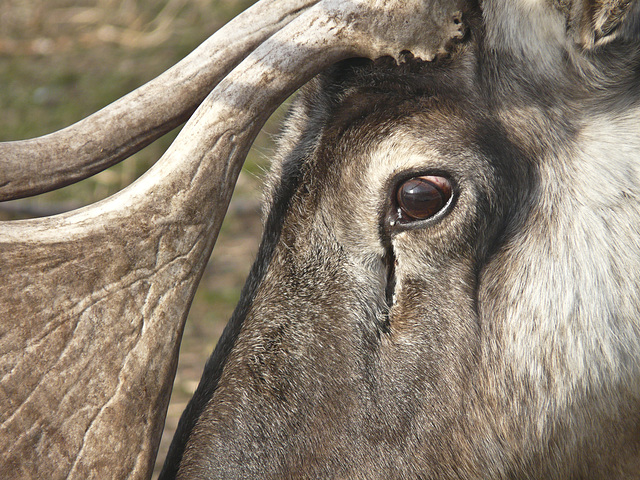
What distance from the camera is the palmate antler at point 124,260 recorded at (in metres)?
1.87

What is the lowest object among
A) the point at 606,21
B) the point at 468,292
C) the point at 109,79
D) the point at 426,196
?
the point at 468,292

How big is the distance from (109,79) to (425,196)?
6.48 m

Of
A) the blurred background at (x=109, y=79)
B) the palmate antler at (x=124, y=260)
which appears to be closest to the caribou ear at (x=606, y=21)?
the palmate antler at (x=124, y=260)

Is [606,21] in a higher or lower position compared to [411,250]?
higher

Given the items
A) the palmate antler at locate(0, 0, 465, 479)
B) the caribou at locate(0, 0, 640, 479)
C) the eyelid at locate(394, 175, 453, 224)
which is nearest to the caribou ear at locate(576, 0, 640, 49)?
the caribou at locate(0, 0, 640, 479)

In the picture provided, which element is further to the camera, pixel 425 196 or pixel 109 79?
pixel 109 79

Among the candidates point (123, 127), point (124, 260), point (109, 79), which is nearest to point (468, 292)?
point (124, 260)

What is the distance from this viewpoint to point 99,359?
1.91m

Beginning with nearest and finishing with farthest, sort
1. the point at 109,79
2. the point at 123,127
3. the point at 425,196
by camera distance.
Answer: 1. the point at 425,196
2. the point at 123,127
3. the point at 109,79

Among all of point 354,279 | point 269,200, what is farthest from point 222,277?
point 354,279

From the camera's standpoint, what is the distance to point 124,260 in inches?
76.5

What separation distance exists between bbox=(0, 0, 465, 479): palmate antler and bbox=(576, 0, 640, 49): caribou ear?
1.06 ft

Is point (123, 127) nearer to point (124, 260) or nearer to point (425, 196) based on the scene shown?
point (124, 260)

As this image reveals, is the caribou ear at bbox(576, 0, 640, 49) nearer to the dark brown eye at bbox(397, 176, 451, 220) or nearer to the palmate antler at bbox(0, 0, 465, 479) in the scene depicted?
the palmate antler at bbox(0, 0, 465, 479)
